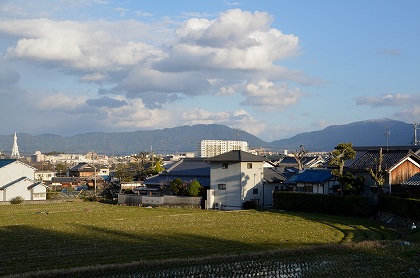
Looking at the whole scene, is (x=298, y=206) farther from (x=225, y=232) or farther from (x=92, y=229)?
(x=92, y=229)

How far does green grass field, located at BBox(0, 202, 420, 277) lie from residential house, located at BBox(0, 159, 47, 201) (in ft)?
62.7

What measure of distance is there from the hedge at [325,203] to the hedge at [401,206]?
1152 millimetres

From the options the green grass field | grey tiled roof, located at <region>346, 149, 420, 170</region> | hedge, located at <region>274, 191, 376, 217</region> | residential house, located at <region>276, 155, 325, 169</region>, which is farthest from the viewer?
residential house, located at <region>276, 155, 325, 169</region>

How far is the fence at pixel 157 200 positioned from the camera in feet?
138

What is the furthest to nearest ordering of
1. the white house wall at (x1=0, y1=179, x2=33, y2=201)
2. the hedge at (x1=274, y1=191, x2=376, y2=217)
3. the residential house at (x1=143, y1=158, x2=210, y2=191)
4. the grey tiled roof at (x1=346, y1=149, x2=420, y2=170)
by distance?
the white house wall at (x1=0, y1=179, x2=33, y2=201) → the residential house at (x1=143, y1=158, x2=210, y2=191) → the grey tiled roof at (x1=346, y1=149, x2=420, y2=170) → the hedge at (x1=274, y1=191, x2=376, y2=217)

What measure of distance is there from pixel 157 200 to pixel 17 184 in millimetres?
18101

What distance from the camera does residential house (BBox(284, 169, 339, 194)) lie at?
38219 millimetres

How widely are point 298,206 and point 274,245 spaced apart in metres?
16.7

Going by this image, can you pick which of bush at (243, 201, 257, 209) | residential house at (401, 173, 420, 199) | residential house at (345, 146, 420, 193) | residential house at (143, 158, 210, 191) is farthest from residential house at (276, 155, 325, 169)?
residential house at (401, 173, 420, 199)

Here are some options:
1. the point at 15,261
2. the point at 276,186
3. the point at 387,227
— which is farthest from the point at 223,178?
the point at 15,261

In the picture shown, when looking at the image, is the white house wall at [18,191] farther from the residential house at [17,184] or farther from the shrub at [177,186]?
the shrub at [177,186]

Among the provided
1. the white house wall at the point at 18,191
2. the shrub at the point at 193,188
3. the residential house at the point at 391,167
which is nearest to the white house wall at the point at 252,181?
the shrub at the point at 193,188

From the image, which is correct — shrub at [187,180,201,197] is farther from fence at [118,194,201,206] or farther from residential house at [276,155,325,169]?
residential house at [276,155,325,169]

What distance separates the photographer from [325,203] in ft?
115
